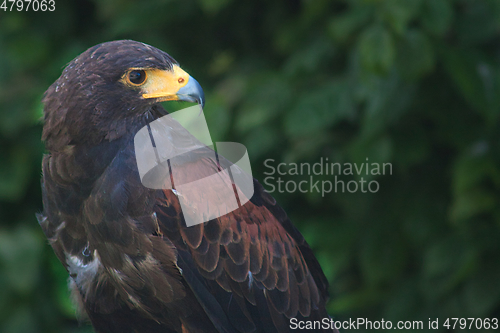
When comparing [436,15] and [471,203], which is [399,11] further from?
[471,203]

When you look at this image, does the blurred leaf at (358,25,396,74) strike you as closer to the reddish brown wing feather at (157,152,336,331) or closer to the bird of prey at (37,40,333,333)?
the reddish brown wing feather at (157,152,336,331)

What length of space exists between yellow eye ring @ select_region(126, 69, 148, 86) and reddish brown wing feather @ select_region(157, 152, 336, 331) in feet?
1.27

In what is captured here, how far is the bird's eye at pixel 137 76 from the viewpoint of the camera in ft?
6.79

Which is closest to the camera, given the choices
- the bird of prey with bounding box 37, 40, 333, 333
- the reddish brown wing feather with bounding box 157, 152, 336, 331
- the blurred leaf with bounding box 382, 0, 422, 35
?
the bird of prey with bounding box 37, 40, 333, 333

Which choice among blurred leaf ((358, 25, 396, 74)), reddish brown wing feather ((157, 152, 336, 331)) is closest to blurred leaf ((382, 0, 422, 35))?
blurred leaf ((358, 25, 396, 74))

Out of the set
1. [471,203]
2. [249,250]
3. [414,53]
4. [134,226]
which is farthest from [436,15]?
[134,226]


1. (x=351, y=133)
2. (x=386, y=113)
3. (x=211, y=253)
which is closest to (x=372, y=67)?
(x=386, y=113)

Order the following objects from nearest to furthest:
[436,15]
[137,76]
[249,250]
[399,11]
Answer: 1. [137,76]
2. [249,250]
3. [399,11]
4. [436,15]

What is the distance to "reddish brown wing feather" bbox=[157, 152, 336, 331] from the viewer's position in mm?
2186

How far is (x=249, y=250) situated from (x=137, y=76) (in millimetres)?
910

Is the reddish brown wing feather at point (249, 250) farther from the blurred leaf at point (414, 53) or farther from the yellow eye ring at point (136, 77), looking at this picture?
the blurred leaf at point (414, 53)

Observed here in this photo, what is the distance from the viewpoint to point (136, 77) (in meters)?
2.08

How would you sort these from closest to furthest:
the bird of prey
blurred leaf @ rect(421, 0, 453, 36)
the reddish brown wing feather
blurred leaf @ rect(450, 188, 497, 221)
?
the bird of prey, the reddish brown wing feather, blurred leaf @ rect(421, 0, 453, 36), blurred leaf @ rect(450, 188, 497, 221)

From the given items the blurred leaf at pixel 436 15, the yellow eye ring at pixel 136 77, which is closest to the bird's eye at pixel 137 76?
the yellow eye ring at pixel 136 77
